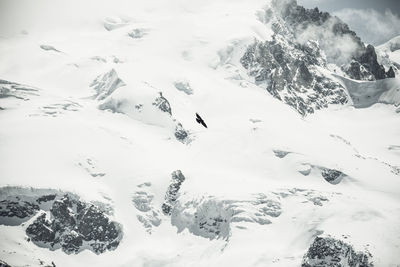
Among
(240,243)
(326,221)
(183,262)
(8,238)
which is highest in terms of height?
(326,221)

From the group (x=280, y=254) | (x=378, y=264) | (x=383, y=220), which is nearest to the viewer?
(x=378, y=264)

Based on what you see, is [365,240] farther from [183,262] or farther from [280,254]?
[183,262]

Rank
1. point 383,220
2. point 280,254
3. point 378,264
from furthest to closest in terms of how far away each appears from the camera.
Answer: point 383,220
point 280,254
point 378,264

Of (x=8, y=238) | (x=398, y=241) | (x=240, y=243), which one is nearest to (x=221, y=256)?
(x=240, y=243)

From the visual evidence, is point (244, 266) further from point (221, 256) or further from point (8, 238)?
point (8, 238)

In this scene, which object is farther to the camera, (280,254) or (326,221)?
(326,221)

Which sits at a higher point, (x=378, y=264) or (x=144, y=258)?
(x=378, y=264)
